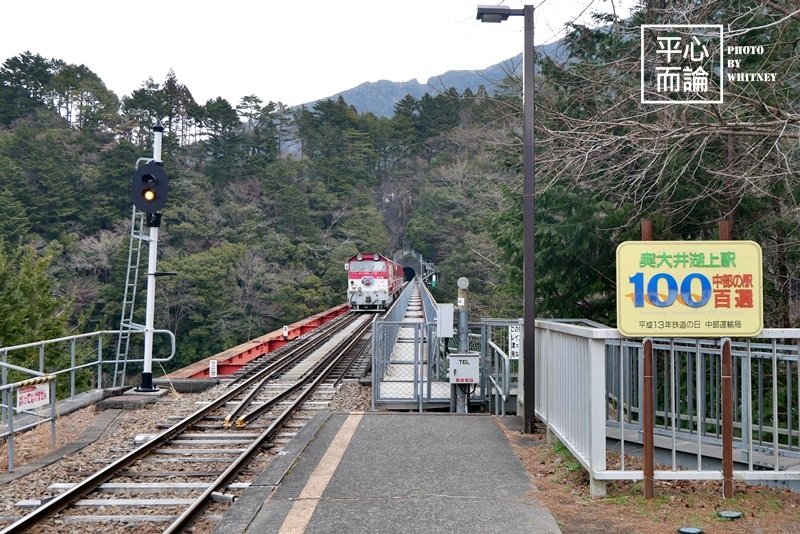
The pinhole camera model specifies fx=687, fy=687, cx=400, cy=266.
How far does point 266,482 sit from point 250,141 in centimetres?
6859

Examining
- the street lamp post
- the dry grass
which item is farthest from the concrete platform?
the street lamp post

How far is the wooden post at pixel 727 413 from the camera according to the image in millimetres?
5418

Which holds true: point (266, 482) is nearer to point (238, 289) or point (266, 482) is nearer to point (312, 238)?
point (238, 289)

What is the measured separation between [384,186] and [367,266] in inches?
1994

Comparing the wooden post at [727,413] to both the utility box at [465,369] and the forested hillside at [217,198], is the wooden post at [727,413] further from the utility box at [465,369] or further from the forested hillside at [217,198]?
the forested hillside at [217,198]

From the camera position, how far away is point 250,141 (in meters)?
71.5

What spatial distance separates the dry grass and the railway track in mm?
2990

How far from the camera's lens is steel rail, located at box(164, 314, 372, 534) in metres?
5.71

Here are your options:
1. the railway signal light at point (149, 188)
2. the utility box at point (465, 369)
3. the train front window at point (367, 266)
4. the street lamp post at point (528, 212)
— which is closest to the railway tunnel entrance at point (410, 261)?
the train front window at point (367, 266)

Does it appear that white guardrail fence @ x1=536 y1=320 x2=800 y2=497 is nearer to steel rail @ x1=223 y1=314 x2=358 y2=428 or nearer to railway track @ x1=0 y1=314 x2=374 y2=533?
railway track @ x1=0 y1=314 x2=374 y2=533

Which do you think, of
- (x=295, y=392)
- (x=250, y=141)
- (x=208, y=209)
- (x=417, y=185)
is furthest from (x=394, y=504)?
(x=417, y=185)

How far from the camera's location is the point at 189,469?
789cm

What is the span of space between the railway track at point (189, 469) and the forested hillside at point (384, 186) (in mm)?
5121

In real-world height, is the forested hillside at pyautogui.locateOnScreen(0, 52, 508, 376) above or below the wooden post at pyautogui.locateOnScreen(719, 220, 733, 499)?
above
